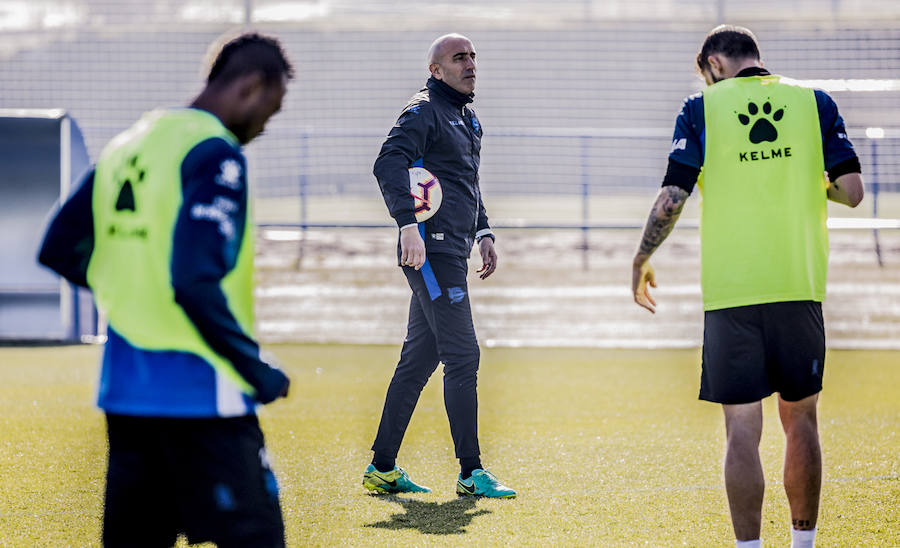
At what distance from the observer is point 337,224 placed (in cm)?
1360

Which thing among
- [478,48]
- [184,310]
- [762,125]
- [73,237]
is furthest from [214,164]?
[478,48]

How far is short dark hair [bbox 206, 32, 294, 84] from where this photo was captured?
231 cm

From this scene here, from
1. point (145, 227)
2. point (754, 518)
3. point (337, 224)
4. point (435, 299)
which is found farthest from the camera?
point (337, 224)

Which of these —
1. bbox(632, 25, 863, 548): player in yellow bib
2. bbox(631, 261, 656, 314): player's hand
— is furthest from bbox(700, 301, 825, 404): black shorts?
bbox(631, 261, 656, 314): player's hand

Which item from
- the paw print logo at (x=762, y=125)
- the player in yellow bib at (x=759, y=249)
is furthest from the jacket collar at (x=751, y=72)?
the paw print logo at (x=762, y=125)

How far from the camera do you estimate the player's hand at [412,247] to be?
14.3 feet

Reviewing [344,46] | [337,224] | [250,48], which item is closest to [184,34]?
[344,46]

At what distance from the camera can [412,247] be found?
4363 mm

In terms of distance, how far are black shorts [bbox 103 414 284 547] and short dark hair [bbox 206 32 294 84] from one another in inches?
26.9

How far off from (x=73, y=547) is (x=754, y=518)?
7.06 ft

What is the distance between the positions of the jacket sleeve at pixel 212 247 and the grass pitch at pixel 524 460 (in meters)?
1.85

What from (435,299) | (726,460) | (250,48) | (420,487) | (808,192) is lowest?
(420,487)

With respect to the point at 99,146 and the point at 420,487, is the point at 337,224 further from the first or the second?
the point at 420,487

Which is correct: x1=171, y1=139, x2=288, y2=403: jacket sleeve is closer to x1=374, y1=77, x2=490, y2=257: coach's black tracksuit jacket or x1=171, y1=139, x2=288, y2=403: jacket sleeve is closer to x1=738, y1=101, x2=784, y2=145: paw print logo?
x1=738, y1=101, x2=784, y2=145: paw print logo
